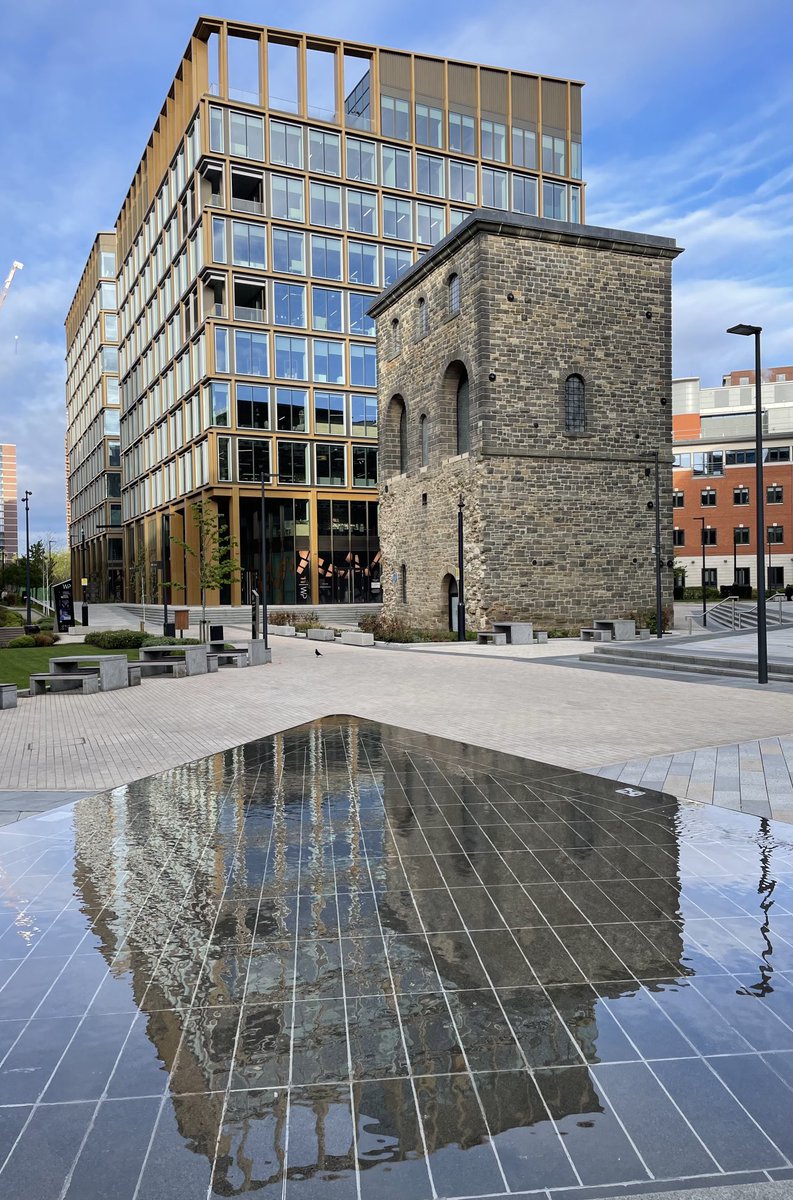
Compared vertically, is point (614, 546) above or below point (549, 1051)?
above

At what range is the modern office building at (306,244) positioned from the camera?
4959 cm

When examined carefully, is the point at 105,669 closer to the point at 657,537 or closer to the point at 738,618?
the point at 657,537

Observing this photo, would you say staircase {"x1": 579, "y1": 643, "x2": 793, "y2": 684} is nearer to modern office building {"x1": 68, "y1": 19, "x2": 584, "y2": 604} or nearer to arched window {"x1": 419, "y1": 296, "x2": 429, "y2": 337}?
arched window {"x1": 419, "y1": 296, "x2": 429, "y2": 337}

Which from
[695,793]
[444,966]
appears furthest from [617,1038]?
[695,793]

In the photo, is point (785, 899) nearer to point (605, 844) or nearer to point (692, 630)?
point (605, 844)

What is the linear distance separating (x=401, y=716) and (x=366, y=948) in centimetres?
843

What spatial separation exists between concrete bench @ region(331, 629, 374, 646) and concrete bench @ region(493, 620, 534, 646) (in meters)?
4.56

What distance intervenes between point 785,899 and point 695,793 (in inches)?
103

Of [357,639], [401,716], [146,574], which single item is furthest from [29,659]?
[146,574]

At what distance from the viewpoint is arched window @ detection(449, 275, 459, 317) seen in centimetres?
3216

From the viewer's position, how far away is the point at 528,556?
1217 inches

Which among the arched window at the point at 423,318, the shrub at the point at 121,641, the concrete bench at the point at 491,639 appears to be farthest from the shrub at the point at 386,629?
the arched window at the point at 423,318

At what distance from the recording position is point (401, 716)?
13000mm

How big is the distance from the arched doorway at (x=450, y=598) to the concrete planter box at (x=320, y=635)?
4.80m
